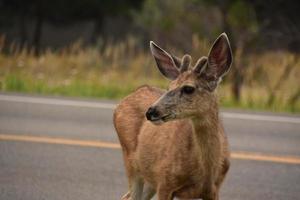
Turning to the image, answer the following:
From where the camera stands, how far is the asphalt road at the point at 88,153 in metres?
8.05

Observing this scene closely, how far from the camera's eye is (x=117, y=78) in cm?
1747

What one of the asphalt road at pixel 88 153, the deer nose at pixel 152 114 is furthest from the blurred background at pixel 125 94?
the deer nose at pixel 152 114

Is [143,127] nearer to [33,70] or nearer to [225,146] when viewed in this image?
[225,146]

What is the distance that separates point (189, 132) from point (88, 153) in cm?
376

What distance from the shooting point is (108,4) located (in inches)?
1387

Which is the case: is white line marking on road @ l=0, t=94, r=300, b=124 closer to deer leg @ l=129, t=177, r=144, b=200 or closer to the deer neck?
deer leg @ l=129, t=177, r=144, b=200

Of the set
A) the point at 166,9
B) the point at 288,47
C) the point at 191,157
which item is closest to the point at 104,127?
the point at 191,157

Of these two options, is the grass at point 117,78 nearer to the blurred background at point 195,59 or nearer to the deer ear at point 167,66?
the blurred background at point 195,59

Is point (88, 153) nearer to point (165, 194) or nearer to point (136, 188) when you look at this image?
point (136, 188)

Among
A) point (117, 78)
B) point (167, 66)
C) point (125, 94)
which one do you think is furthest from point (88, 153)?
point (117, 78)

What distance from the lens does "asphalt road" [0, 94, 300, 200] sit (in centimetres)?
805

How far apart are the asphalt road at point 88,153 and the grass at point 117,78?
5.14 feet

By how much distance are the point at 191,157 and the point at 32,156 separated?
3.79m

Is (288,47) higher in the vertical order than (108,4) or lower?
higher
